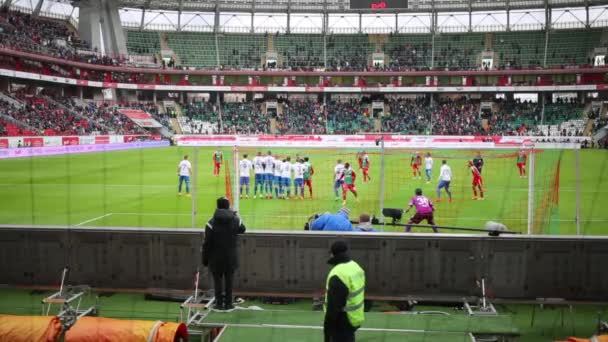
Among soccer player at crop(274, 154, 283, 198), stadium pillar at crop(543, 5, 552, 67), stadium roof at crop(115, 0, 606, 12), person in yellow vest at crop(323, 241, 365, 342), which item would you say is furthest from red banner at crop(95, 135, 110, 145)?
stadium pillar at crop(543, 5, 552, 67)

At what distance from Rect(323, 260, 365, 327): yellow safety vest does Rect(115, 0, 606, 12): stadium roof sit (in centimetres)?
6967

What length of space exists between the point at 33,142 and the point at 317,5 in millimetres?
45538

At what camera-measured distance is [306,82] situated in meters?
74.1

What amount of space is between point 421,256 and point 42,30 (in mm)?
64652

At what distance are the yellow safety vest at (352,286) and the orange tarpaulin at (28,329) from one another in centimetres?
393

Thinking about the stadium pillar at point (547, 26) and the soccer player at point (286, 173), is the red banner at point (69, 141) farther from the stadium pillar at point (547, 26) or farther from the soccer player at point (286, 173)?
the stadium pillar at point (547, 26)

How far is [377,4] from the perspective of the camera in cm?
5847

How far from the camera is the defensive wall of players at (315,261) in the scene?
8.73m

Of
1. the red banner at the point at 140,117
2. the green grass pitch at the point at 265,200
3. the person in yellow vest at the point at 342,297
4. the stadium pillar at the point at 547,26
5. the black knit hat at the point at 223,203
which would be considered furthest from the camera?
the stadium pillar at the point at 547,26

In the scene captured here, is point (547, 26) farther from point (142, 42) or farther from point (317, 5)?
point (142, 42)

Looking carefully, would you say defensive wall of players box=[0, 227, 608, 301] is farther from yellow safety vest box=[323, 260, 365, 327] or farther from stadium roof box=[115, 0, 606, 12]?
stadium roof box=[115, 0, 606, 12]

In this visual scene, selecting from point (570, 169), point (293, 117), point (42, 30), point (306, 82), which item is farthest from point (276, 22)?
point (570, 169)

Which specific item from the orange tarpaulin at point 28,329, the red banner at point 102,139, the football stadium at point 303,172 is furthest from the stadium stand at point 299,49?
the orange tarpaulin at point 28,329

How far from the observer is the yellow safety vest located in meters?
5.37
